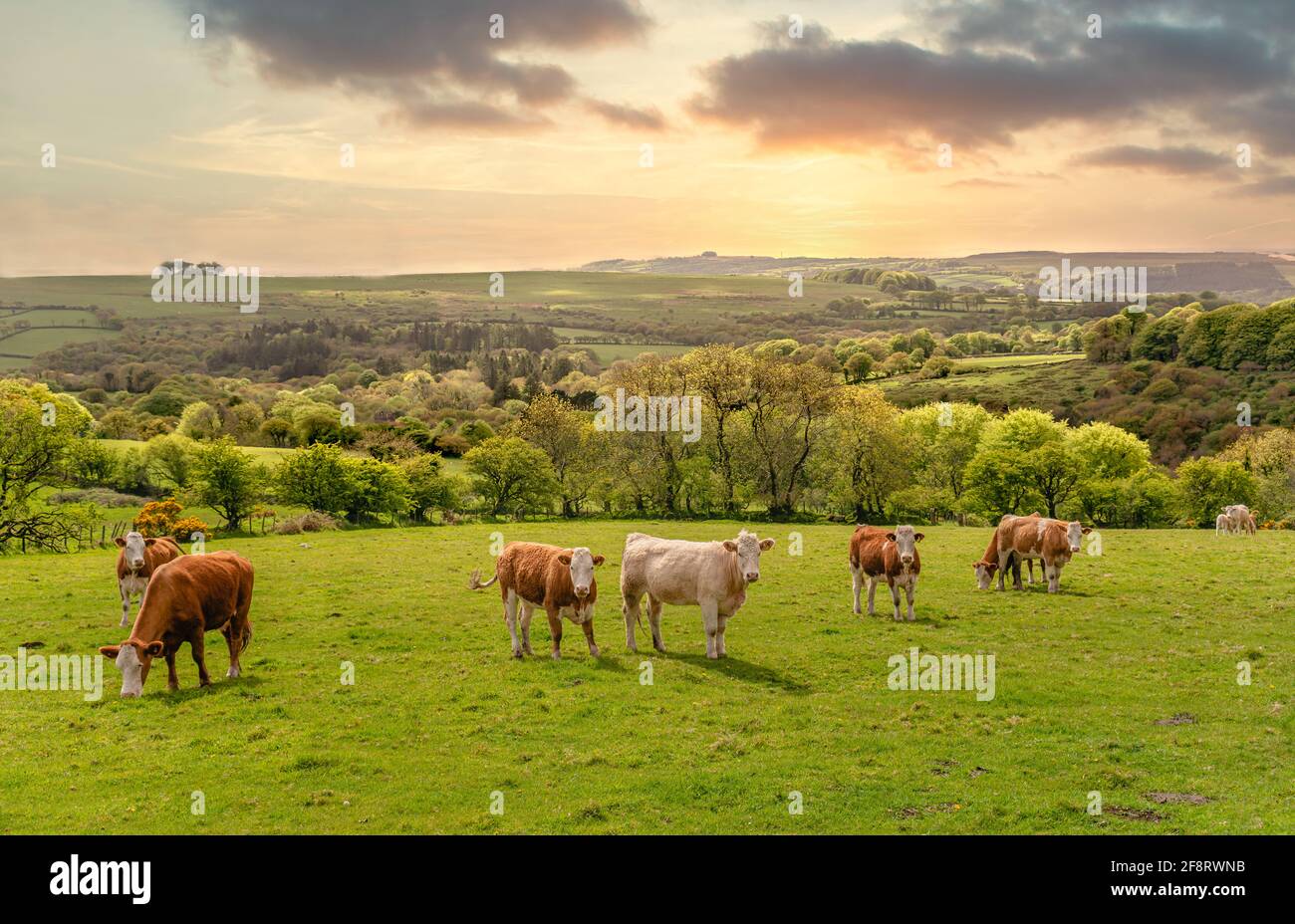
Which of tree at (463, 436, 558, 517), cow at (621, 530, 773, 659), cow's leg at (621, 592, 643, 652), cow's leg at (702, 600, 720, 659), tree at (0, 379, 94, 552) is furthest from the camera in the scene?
tree at (463, 436, 558, 517)

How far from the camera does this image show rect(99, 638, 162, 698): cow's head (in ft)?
47.8

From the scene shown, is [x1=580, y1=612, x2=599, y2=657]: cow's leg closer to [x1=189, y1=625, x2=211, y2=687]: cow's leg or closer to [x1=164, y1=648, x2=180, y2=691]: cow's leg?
[x1=189, y1=625, x2=211, y2=687]: cow's leg

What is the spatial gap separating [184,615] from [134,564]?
7083mm

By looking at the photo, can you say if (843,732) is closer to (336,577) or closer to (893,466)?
(336,577)

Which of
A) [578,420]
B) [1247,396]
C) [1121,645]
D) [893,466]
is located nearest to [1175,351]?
[1247,396]

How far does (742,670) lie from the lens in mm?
16828

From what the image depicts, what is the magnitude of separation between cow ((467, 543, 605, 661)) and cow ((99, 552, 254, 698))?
4.97 m

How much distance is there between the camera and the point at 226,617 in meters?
15.9

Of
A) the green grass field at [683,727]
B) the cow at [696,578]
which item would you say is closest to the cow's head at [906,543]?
the green grass field at [683,727]

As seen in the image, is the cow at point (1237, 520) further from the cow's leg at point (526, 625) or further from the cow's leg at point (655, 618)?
the cow's leg at point (526, 625)

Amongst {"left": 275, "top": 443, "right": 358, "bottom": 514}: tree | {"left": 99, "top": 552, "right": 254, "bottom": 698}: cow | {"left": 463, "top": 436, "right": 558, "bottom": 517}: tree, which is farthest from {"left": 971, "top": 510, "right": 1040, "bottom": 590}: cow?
{"left": 275, "top": 443, "right": 358, "bottom": 514}: tree

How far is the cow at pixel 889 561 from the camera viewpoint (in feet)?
67.3

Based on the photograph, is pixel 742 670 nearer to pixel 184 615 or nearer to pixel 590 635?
pixel 590 635
